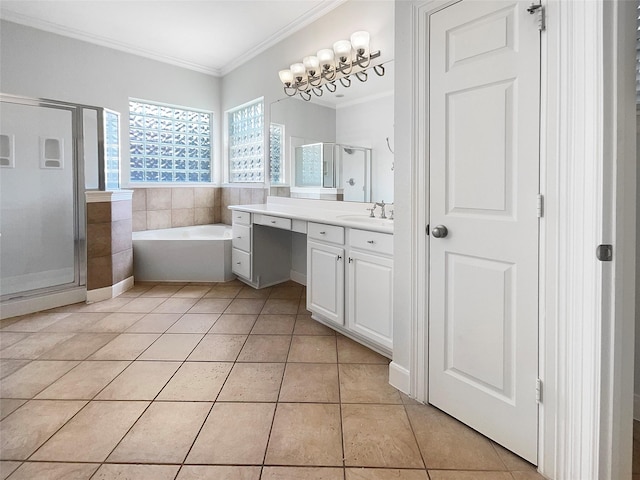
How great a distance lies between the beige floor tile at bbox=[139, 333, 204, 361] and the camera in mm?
2170

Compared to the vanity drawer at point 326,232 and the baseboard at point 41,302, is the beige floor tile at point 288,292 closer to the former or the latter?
the vanity drawer at point 326,232

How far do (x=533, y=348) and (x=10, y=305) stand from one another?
3592 mm

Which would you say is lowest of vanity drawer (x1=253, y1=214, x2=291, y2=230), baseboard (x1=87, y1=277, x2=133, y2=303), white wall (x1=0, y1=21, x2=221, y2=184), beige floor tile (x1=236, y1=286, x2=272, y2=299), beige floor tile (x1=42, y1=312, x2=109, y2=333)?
beige floor tile (x1=42, y1=312, x2=109, y2=333)

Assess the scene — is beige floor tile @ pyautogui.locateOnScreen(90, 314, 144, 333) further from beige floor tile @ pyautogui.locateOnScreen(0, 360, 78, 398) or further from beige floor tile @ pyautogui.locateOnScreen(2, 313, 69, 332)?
beige floor tile @ pyautogui.locateOnScreen(0, 360, 78, 398)

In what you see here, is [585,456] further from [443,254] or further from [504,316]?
[443,254]

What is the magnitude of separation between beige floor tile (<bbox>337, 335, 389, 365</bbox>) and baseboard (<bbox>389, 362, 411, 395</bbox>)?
0.26 meters

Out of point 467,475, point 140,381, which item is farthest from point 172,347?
point 467,475

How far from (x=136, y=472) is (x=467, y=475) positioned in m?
1.18

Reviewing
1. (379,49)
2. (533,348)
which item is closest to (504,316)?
(533,348)

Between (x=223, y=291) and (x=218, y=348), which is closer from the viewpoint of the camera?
(x=218, y=348)

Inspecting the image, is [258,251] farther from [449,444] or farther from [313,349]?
[449,444]

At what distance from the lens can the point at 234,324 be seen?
2.70 metres

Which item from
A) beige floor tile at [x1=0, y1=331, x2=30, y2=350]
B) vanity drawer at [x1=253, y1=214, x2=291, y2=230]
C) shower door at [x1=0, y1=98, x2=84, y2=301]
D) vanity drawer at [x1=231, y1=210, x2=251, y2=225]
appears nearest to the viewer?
beige floor tile at [x1=0, y1=331, x2=30, y2=350]

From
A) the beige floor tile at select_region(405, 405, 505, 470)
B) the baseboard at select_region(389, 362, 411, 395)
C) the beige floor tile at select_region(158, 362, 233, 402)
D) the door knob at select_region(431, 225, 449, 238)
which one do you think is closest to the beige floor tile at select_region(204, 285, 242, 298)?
the beige floor tile at select_region(158, 362, 233, 402)
